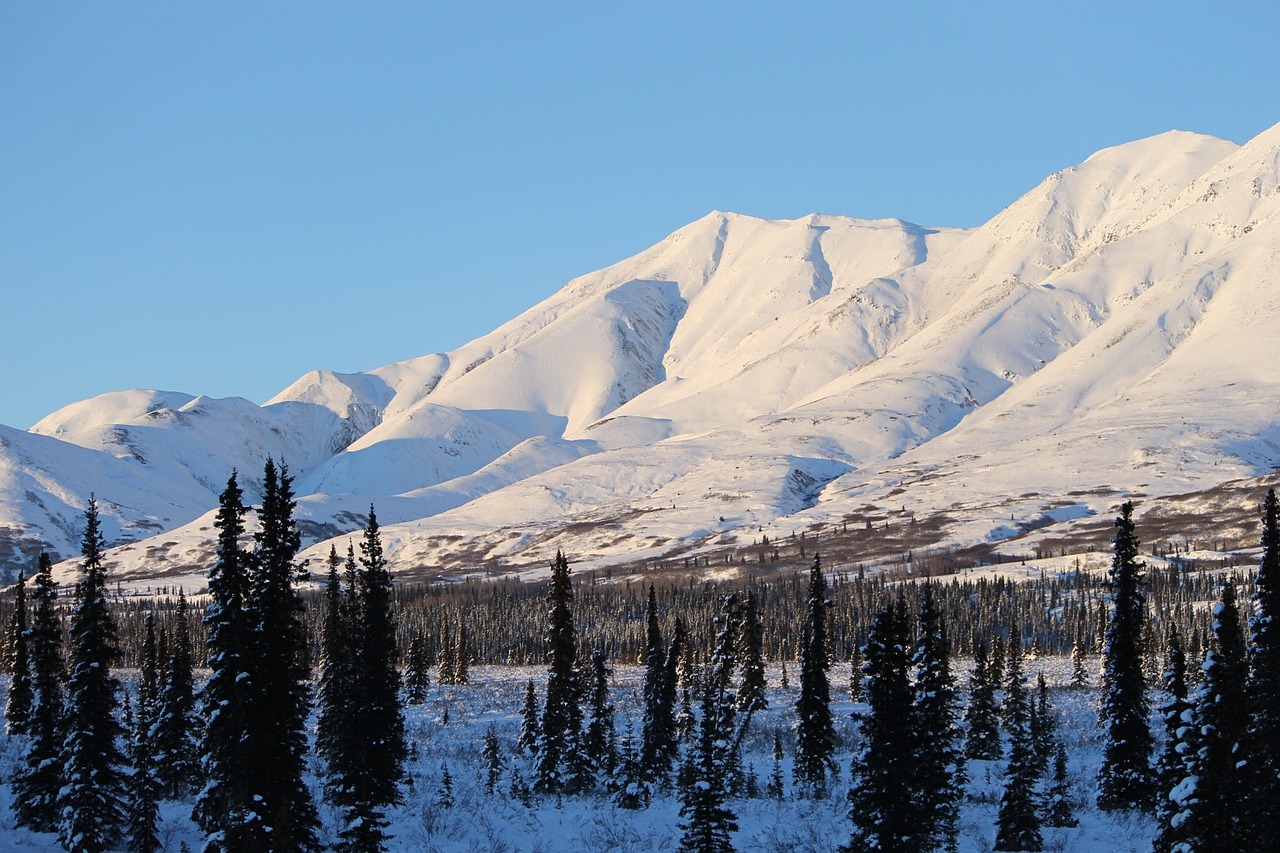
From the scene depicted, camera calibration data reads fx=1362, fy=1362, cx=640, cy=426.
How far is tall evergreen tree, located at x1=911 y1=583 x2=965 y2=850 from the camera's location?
4519 centimetres

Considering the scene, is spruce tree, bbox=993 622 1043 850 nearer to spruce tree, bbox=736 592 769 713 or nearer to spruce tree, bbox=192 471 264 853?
spruce tree, bbox=192 471 264 853

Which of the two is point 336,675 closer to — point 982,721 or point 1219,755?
point 982,721

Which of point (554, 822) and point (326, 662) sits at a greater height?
point (326, 662)

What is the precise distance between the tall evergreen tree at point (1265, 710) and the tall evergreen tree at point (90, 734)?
125 feet

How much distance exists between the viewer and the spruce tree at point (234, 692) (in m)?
39.9

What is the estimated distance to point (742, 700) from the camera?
8444 centimetres

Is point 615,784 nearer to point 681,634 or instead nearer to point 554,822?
point 554,822

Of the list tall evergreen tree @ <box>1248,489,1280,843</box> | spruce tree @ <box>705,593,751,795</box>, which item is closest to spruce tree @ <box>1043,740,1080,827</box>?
spruce tree @ <box>705,593,751,795</box>

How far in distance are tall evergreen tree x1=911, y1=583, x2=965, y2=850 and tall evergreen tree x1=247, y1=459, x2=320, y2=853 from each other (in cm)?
1999

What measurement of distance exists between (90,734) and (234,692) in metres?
13.7

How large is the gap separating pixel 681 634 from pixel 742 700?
1128 centimetres

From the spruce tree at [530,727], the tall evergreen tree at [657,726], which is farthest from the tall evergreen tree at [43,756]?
the tall evergreen tree at [657,726]

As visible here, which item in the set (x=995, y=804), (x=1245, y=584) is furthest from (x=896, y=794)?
(x=1245, y=584)

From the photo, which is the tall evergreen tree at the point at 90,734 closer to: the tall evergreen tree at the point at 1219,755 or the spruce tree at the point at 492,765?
the spruce tree at the point at 492,765
